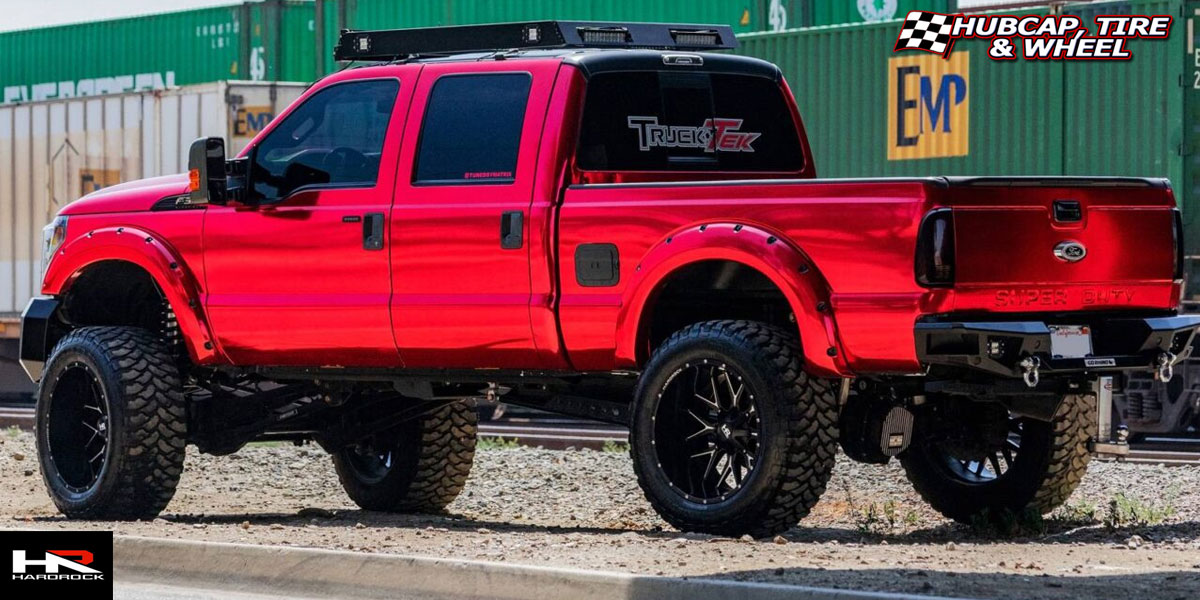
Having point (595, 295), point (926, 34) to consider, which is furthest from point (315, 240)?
point (926, 34)

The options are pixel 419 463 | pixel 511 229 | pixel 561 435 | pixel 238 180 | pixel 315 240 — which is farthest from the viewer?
pixel 561 435

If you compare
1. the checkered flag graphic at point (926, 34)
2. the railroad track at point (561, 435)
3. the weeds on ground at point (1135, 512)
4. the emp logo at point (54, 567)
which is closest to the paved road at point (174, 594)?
the emp logo at point (54, 567)

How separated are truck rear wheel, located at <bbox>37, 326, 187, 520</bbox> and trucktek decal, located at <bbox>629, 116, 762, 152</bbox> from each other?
2.67 m

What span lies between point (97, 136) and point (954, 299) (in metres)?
16.6

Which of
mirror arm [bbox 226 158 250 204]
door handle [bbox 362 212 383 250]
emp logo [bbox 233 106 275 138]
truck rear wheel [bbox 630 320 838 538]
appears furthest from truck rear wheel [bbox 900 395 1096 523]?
emp logo [bbox 233 106 275 138]

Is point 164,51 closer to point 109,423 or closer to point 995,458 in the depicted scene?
point 109,423

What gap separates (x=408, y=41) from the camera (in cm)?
990

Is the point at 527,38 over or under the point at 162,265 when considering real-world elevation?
over

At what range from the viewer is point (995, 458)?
954cm

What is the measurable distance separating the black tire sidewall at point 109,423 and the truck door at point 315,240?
1.90 ft

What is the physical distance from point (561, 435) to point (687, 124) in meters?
8.17

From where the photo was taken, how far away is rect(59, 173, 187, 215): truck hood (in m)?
10.4

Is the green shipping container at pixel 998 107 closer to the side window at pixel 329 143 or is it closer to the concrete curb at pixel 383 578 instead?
the side window at pixel 329 143

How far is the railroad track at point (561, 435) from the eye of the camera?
14516mm
